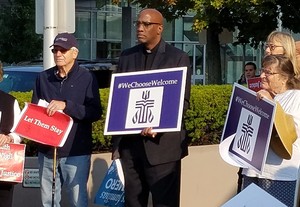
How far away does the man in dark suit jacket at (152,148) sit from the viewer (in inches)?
243

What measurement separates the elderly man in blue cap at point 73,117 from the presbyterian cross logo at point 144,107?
0.58 metres

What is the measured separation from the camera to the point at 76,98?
666 cm

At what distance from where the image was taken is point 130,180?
6.33 meters

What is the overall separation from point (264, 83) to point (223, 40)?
1086cm

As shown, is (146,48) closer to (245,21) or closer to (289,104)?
(289,104)

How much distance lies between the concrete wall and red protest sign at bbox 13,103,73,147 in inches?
88.5

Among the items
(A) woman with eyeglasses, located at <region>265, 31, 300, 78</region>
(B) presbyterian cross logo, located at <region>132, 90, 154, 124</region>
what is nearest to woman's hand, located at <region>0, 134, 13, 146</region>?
(B) presbyterian cross logo, located at <region>132, 90, 154, 124</region>

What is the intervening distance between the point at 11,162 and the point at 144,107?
4.00 feet

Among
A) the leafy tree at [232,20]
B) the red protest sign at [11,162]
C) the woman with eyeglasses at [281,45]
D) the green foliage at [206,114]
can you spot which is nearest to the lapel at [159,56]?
the woman with eyeglasses at [281,45]

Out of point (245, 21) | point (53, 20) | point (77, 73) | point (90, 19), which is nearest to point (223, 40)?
point (245, 21)

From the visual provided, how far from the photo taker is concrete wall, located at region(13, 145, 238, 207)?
344 inches

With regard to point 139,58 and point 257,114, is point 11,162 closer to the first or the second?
point 139,58

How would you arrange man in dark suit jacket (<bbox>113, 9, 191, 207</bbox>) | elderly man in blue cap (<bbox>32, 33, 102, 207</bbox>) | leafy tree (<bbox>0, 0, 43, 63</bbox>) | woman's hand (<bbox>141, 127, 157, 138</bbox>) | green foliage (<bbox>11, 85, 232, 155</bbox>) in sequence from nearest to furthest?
woman's hand (<bbox>141, 127, 157, 138</bbox>) → man in dark suit jacket (<bbox>113, 9, 191, 207</bbox>) → elderly man in blue cap (<bbox>32, 33, 102, 207</bbox>) → green foliage (<bbox>11, 85, 232, 155</bbox>) → leafy tree (<bbox>0, 0, 43, 63</bbox>)

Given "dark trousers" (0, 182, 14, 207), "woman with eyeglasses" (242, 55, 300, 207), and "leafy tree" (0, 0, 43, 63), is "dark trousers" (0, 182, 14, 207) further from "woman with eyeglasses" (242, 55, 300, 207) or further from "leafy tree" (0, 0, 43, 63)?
"leafy tree" (0, 0, 43, 63)
